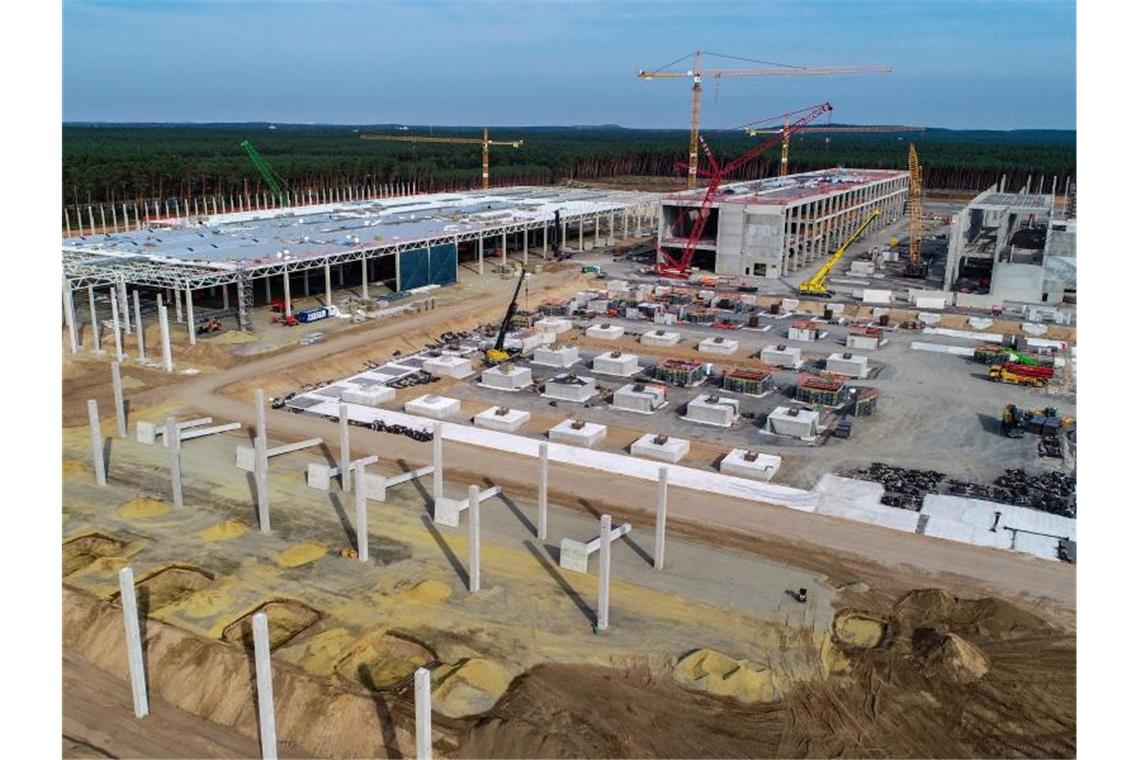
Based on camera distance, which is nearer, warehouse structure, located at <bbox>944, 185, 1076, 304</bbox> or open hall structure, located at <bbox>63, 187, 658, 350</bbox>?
open hall structure, located at <bbox>63, 187, 658, 350</bbox>

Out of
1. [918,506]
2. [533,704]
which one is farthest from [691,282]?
[533,704]

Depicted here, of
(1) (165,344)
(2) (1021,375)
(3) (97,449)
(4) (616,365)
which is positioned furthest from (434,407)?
(2) (1021,375)

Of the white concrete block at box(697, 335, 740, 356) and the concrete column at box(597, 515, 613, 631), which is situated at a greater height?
the white concrete block at box(697, 335, 740, 356)

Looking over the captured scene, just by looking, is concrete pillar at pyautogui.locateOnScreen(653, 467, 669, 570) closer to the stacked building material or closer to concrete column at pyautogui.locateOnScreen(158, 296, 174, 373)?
the stacked building material

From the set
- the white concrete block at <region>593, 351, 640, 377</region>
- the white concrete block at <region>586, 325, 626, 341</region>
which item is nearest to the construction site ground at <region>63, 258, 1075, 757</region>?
the white concrete block at <region>593, 351, 640, 377</region>

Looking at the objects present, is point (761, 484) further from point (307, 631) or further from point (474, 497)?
point (307, 631)

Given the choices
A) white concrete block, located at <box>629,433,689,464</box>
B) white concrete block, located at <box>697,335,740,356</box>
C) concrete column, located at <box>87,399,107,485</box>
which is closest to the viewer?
concrete column, located at <box>87,399,107,485</box>

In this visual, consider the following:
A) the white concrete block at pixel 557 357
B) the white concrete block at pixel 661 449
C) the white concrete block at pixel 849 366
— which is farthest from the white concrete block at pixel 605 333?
the white concrete block at pixel 661 449
